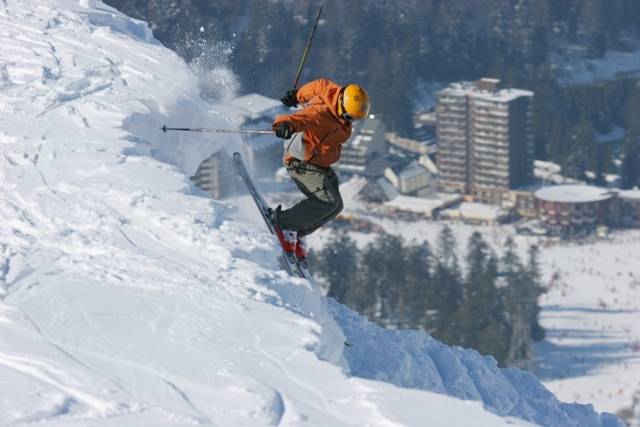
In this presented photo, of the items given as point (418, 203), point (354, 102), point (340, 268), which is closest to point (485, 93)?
point (418, 203)

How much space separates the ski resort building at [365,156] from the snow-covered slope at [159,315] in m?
36.3

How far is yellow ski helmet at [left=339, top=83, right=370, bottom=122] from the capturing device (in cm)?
698

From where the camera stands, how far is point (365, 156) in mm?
45500

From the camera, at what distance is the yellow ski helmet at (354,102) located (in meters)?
Answer: 6.98

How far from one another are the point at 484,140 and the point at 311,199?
4181cm

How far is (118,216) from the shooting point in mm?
7152

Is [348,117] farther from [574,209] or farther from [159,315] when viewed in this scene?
[574,209]

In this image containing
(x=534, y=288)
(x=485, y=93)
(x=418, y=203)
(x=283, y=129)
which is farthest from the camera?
(x=485, y=93)

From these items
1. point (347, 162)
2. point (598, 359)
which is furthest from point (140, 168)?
point (347, 162)

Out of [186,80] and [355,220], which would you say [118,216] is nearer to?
[186,80]

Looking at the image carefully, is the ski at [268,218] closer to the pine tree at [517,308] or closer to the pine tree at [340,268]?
the pine tree at [517,308]

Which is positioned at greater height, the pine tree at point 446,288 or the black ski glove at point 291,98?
the black ski glove at point 291,98

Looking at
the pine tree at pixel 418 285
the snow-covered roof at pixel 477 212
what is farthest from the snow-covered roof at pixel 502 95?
the pine tree at pixel 418 285

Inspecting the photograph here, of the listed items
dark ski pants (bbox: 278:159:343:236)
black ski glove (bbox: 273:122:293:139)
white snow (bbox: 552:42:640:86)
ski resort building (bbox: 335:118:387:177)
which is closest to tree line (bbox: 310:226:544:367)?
ski resort building (bbox: 335:118:387:177)
